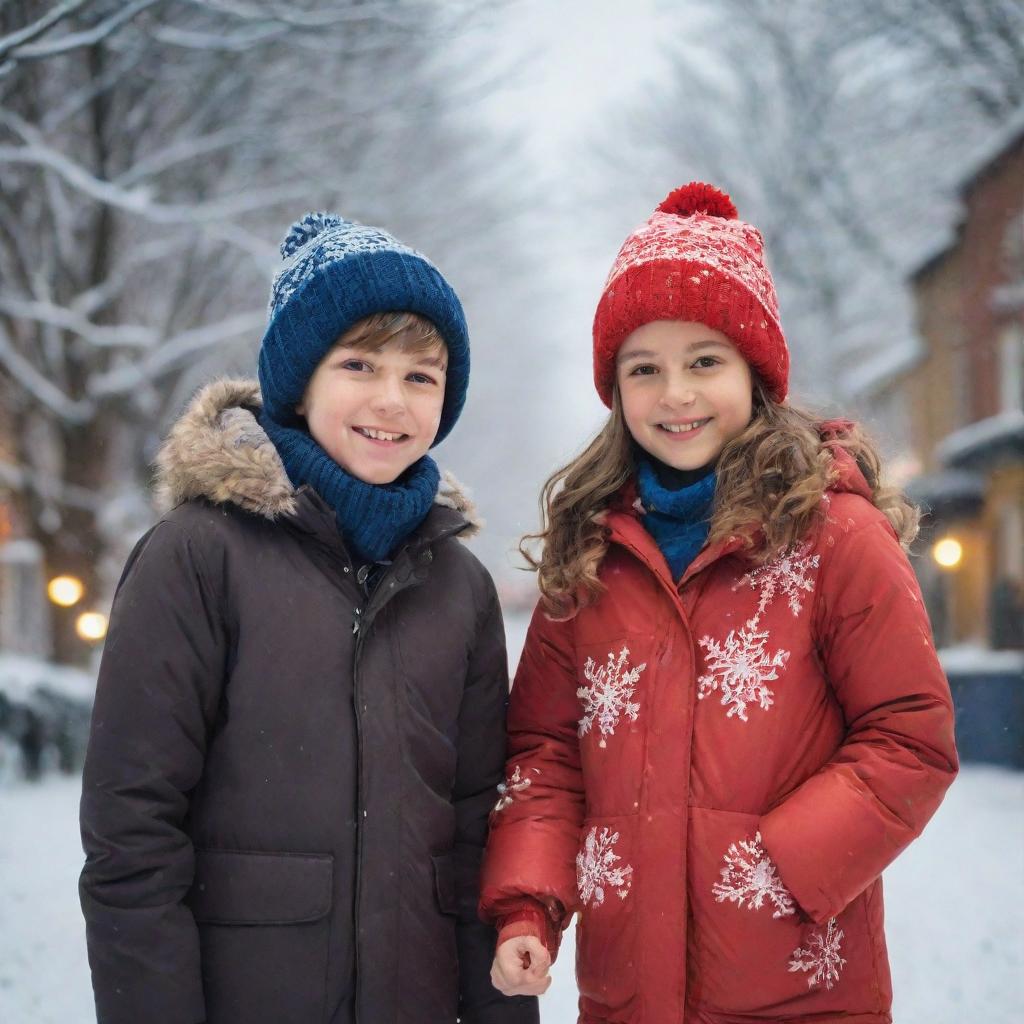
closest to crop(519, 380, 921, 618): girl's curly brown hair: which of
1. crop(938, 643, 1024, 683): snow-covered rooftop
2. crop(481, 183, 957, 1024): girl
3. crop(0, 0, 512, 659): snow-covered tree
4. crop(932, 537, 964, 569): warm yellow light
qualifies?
crop(481, 183, 957, 1024): girl

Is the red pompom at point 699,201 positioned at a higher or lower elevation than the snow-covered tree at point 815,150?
lower

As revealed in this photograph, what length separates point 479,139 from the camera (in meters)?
13.7

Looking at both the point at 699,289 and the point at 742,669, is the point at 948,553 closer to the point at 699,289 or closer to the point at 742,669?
the point at 699,289

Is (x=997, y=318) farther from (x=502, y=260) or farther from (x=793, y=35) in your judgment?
(x=502, y=260)

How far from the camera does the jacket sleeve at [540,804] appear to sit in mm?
2105

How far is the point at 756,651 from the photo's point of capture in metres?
2.00

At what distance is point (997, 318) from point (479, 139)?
27.2 ft

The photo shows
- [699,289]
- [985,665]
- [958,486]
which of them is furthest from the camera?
[958,486]

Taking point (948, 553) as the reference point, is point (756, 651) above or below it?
below

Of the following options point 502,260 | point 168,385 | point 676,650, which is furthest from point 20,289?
point 676,650

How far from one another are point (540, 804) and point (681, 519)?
691 millimetres

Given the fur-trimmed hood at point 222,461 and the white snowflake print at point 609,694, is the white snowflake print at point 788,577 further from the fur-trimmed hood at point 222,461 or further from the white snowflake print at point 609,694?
the fur-trimmed hood at point 222,461

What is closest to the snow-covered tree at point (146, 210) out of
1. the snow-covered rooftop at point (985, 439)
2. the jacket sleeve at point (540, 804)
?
the jacket sleeve at point (540, 804)

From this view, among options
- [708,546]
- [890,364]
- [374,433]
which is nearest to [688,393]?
[708,546]
